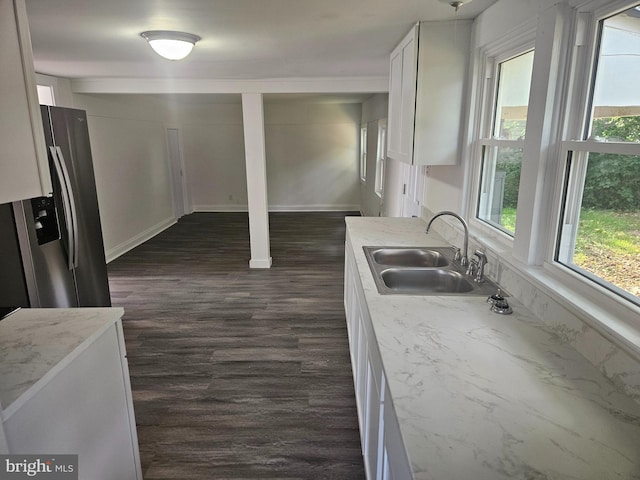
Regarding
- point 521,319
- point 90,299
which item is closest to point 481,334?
point 521,319

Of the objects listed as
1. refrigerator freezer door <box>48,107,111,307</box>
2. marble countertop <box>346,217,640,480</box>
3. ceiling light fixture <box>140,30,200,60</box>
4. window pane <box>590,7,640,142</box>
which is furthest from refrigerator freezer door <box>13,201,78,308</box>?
window pane <box>590,7,640,142</box>

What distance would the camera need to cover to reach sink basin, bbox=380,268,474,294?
2.16 metres

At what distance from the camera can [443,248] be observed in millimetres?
2553

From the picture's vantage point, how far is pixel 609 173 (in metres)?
1.36

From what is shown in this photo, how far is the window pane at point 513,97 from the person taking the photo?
6.39 feet

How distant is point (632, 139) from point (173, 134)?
798cm

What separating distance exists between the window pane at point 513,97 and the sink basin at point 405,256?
0.81 meters

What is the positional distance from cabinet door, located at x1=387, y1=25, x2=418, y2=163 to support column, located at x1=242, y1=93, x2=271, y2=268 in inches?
80.4

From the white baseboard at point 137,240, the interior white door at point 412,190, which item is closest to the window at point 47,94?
the white baseboard at point 137,240

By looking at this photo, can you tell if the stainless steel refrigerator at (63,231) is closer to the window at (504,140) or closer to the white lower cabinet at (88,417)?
the white lower cabinet at (88,417)

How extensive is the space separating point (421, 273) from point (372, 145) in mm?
4842

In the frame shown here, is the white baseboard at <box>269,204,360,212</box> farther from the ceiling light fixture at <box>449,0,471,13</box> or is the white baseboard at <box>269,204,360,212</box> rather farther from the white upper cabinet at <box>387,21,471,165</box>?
the ceiling light fixture at <box>449,0,471,13</box>

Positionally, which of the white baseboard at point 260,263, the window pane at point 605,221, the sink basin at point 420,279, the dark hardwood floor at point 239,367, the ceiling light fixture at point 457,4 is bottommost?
the dark hardwood floor at point 239,367

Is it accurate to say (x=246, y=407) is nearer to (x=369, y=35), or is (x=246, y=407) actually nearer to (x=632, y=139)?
(x=632, y=139)
